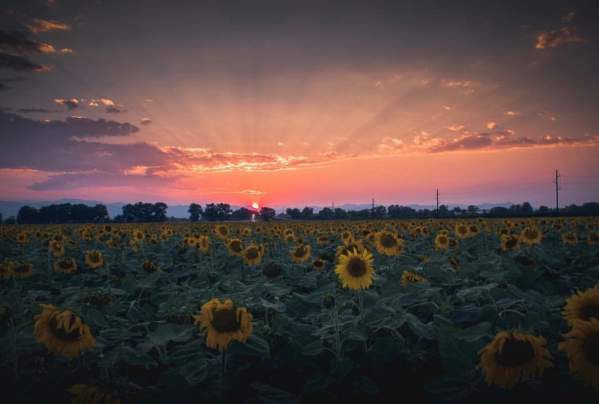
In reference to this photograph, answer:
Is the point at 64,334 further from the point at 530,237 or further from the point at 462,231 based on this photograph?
the point at 462,231

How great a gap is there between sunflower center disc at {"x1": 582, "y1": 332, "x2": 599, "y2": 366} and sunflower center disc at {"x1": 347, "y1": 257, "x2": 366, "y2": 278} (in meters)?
2.68

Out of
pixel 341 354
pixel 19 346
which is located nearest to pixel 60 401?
pixel 19 346

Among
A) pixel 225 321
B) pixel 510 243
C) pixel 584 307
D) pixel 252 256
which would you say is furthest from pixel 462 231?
pixel 225 321

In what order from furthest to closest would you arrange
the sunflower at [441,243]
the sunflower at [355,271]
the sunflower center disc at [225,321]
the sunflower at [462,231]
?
the sunflower at [462,231] → the sunflower at [441,243] → the sunflower at [355,271] → the sunflower center disc at [225,321]

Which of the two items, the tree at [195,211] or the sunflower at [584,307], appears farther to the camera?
the tree at [195,211]

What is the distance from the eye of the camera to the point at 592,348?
7.73ft

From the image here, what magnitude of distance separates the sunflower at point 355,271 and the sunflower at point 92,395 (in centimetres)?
307

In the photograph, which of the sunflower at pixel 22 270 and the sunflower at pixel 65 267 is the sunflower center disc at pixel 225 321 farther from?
the sunflower at pixel 65 267

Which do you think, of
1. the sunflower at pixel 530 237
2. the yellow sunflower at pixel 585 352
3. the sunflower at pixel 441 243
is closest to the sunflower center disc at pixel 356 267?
the yellow sunflower at pixel 585 352

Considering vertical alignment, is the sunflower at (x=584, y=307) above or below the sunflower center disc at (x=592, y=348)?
above

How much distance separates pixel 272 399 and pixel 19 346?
88.9 inches

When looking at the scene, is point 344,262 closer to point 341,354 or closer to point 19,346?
point 341,354

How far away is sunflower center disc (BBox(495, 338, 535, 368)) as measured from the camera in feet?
8.09

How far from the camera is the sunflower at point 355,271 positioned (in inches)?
189
